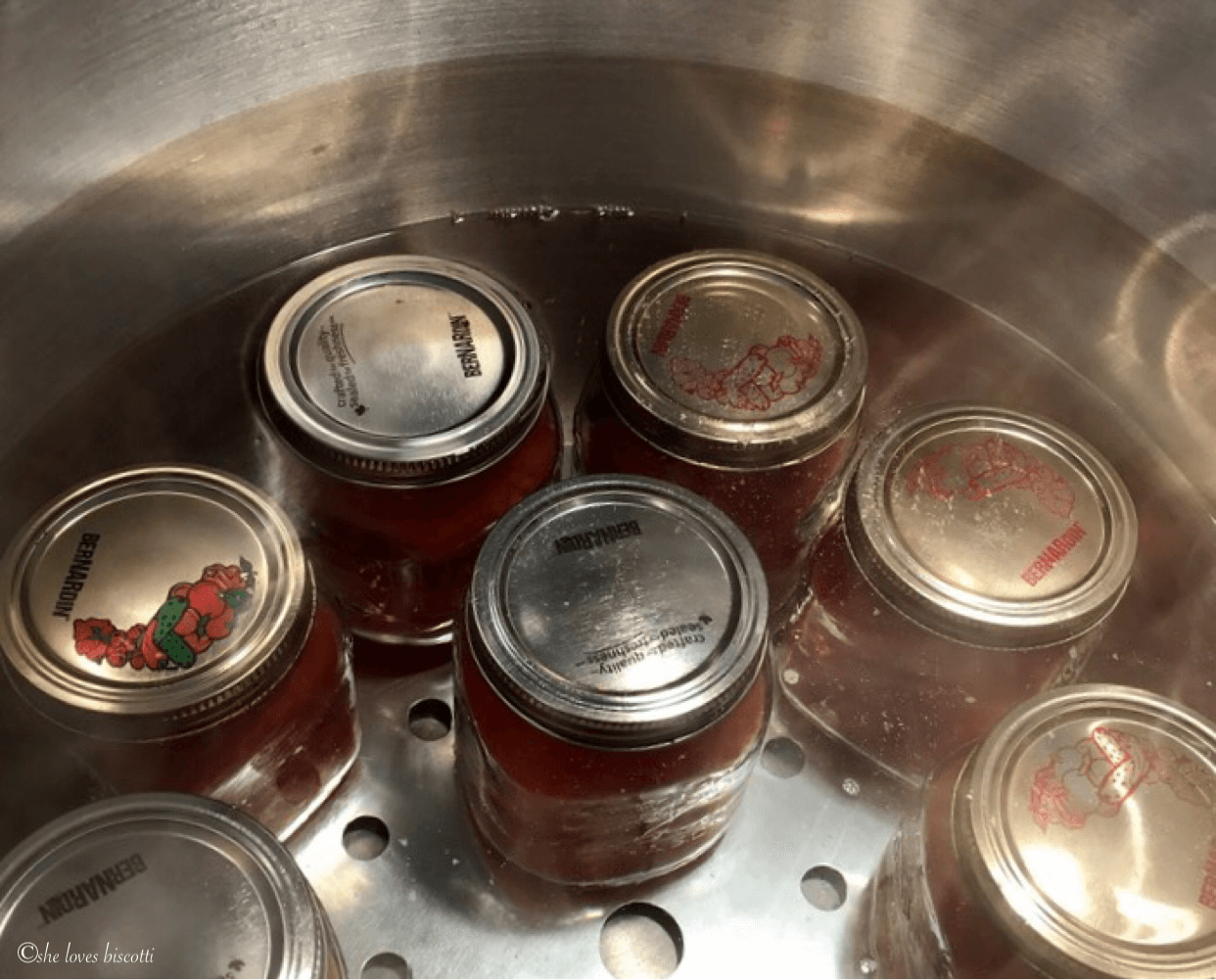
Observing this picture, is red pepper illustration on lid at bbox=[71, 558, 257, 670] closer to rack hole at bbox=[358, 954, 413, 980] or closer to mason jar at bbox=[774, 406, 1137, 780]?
rack hole at bbox=[358, 954, 413, 980]

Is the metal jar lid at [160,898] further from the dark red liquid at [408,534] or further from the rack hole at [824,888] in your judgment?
the rack hole at [824,888]

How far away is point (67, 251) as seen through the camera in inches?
34.1

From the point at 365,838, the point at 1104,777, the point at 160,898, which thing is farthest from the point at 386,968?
the point at 1104,777

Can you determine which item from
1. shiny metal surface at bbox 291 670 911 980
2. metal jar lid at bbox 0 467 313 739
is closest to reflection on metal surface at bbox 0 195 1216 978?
shiny metal surface at bbox 291 670 911 980

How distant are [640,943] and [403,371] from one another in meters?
0.38

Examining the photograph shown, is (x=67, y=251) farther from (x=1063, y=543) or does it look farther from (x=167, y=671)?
(x=1063, y=543)

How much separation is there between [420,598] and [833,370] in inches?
12.0

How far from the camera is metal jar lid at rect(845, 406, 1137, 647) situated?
0.71m

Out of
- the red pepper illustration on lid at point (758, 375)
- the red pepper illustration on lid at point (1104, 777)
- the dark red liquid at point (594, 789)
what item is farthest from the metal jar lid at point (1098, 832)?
the red pepper illustration on lid at point (758, 375)

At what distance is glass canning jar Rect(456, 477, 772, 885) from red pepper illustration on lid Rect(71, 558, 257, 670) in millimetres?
130

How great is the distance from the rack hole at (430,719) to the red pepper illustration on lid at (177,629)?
0.19 metres

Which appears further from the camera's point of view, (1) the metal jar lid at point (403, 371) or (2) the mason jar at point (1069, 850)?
(1) the metal jar lid at point (403, 371)

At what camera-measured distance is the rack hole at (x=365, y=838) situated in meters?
0.77
